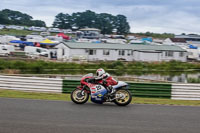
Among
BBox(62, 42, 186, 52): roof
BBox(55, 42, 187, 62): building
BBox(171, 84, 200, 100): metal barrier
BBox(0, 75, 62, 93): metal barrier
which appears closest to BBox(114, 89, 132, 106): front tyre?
BBox(171, 84, 200, 100): metal barrier

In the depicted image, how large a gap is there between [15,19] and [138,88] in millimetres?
122893

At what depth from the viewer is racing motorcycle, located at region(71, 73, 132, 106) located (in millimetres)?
11211

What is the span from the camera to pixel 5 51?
4447cm

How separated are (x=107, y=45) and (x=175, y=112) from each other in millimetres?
40845

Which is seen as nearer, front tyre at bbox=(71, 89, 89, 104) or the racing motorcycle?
the racing motorcycle

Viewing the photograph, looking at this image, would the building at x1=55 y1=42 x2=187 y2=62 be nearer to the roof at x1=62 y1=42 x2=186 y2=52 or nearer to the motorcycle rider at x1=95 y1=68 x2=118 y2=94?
the roof at x1=62 y1=42 x2=186 y2=52

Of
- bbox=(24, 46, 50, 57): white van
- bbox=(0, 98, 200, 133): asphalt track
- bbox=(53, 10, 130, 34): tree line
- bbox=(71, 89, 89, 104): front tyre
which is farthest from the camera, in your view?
bbox=(53, 10, 130, 34): tree line

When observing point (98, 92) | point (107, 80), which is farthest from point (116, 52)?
point (98, 92)

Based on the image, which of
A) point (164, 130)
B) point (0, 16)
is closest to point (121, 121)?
point (164, 130)

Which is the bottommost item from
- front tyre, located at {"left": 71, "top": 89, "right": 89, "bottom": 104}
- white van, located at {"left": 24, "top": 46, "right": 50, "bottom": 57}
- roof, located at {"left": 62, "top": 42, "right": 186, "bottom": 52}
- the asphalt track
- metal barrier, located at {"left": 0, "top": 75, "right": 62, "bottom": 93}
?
the asphalt track

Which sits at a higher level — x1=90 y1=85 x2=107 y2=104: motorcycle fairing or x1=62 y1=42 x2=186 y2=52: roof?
x1=62 y1=42 x2=186 y2=52: roof

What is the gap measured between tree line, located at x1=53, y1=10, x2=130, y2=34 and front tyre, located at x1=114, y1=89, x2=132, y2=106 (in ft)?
350

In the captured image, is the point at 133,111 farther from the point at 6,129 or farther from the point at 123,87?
the point at 6,129

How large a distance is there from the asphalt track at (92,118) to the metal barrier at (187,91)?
2893mm
